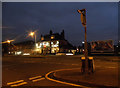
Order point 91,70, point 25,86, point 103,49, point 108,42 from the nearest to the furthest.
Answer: point 25,86
point 91,70
point 108,42
point 103,49

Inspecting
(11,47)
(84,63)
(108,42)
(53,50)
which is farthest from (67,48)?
(84,63)

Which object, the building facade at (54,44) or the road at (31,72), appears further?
the building facade at (54,44)

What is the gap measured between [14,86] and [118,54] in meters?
36.7

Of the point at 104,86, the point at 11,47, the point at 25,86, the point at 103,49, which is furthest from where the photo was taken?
the point at 11,47

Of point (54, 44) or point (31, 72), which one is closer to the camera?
point (31, 72)

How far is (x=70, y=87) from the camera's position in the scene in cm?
590

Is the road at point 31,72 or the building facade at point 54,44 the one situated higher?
the building facade at point 54,44

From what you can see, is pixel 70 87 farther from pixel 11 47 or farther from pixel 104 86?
pixel 11 47

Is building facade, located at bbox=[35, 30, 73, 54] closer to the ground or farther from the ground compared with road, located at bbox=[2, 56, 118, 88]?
farther from the ground

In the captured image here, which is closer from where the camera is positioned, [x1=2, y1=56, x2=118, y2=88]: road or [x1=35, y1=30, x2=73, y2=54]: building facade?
[x1=2, y1=56, x2=118, y2=88]: road

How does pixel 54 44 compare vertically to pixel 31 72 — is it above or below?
above

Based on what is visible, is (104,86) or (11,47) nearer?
(104,86)

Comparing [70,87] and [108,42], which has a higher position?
[108,42]

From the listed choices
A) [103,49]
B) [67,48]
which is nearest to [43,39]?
[67,48]
